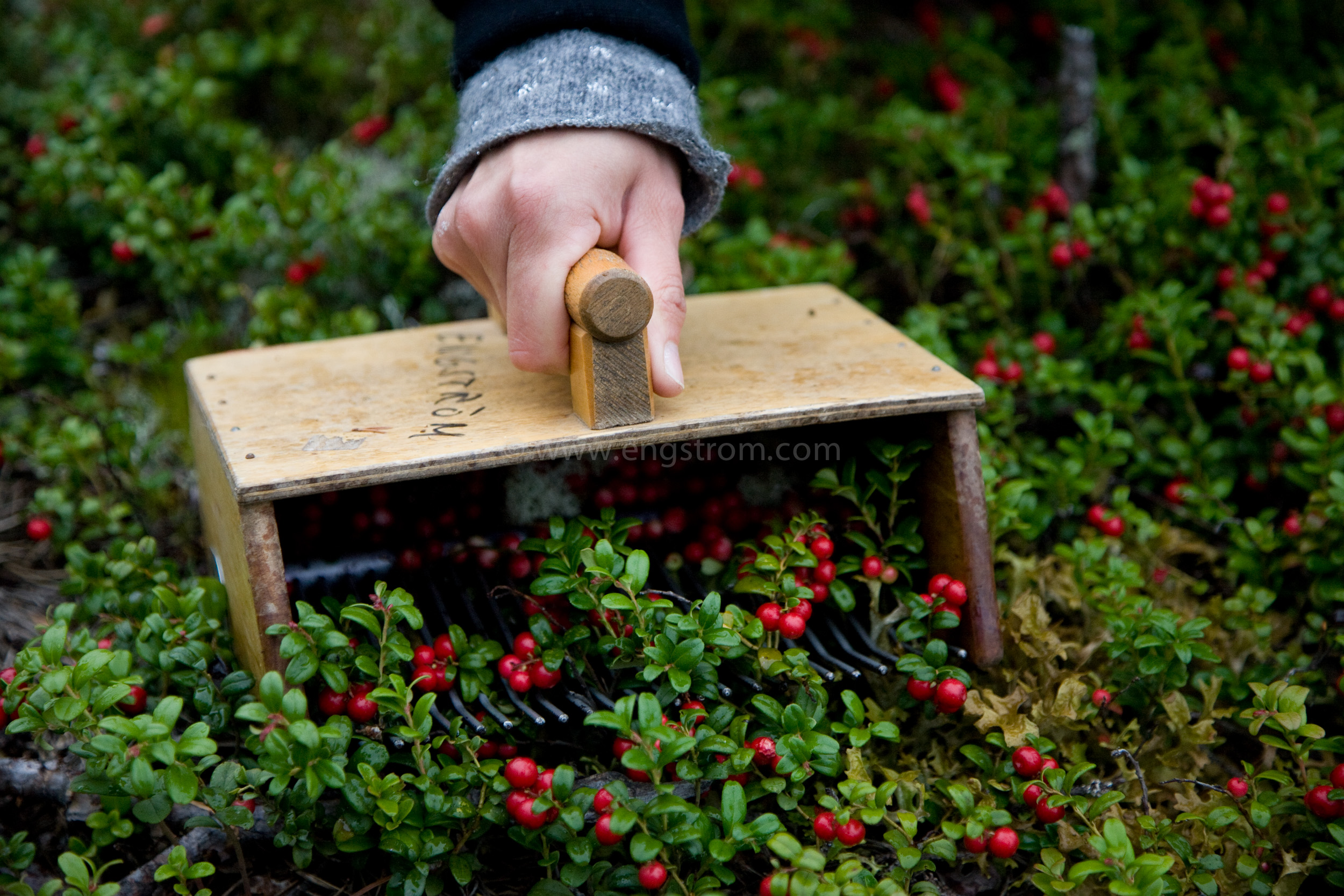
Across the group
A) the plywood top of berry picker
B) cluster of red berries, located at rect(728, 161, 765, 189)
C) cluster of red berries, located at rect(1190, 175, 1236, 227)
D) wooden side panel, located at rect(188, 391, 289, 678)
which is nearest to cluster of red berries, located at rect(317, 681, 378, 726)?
wooden side panel, located at rect(188, 391, 289, 678)

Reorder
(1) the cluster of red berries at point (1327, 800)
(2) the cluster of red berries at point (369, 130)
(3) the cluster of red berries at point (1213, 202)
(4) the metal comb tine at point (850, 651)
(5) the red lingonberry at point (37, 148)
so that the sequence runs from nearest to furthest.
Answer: (1) the cluster of red berries at point (1327, 800), (4) the metal comb tine at point (850, 651), (3) the cluster of red berries at point (1213, 202), (5) the red lingonberry at point (37, 148), (2) the cluster of red berries at point (369, 130)

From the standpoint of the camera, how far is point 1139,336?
2176 mm

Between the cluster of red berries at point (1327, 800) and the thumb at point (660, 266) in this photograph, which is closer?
the cluster of red berries at point (1327, 800)

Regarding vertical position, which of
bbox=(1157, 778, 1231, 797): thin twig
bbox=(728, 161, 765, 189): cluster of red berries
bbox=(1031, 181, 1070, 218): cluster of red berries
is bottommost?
bbox=(1157, 778, 1231, 797): thin twig

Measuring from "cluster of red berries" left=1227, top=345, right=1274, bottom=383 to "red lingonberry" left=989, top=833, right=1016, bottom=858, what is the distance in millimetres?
1191

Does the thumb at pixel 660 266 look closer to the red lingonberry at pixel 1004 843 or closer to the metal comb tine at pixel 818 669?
the metal comb tine at pixel 818 669

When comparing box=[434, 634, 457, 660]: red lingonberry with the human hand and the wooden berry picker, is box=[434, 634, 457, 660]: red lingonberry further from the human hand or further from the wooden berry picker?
the human hand

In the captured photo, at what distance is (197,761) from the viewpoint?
1.53 m

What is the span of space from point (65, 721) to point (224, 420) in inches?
19.8

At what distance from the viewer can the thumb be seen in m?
1.47

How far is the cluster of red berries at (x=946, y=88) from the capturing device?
3199 mm

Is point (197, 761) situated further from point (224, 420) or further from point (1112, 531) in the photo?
point (1112, 531)

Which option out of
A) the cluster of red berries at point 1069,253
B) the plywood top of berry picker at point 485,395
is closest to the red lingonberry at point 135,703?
the plywood top of berry picker at point 485,395

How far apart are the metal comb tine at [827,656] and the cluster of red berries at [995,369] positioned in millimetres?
781
